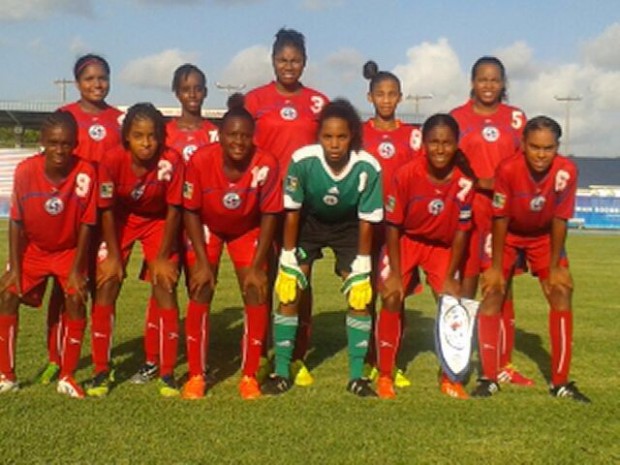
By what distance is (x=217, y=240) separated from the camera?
5.53 metres

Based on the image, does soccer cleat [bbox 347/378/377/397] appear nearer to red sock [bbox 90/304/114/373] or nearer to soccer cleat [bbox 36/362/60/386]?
red sock [bbox 90/304/114/373]

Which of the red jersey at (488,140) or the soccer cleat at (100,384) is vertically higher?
the red jersey at (488,140)

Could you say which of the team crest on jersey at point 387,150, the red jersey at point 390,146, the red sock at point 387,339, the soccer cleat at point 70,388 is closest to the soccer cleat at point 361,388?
the red sock at point 387,339

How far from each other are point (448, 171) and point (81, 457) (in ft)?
9.49

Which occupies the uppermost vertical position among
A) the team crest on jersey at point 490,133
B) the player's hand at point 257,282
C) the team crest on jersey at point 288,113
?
the team crest on jersey at point 288,113

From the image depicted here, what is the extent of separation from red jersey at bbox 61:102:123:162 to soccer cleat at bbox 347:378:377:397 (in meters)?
2.33

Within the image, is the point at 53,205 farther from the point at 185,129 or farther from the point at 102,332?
the point at 185,129

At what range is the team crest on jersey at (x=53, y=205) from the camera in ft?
16.8

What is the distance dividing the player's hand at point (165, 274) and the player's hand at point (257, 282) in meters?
0.49

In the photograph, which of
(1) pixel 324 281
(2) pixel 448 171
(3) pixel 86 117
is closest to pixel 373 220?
(2) pixel 448 171

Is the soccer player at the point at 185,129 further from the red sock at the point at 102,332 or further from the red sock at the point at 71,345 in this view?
the red sock at the point at 71,345

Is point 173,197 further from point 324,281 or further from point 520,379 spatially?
point 324,281

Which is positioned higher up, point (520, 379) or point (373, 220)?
point (373, 220)

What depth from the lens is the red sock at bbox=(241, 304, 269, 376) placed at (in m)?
5.39
